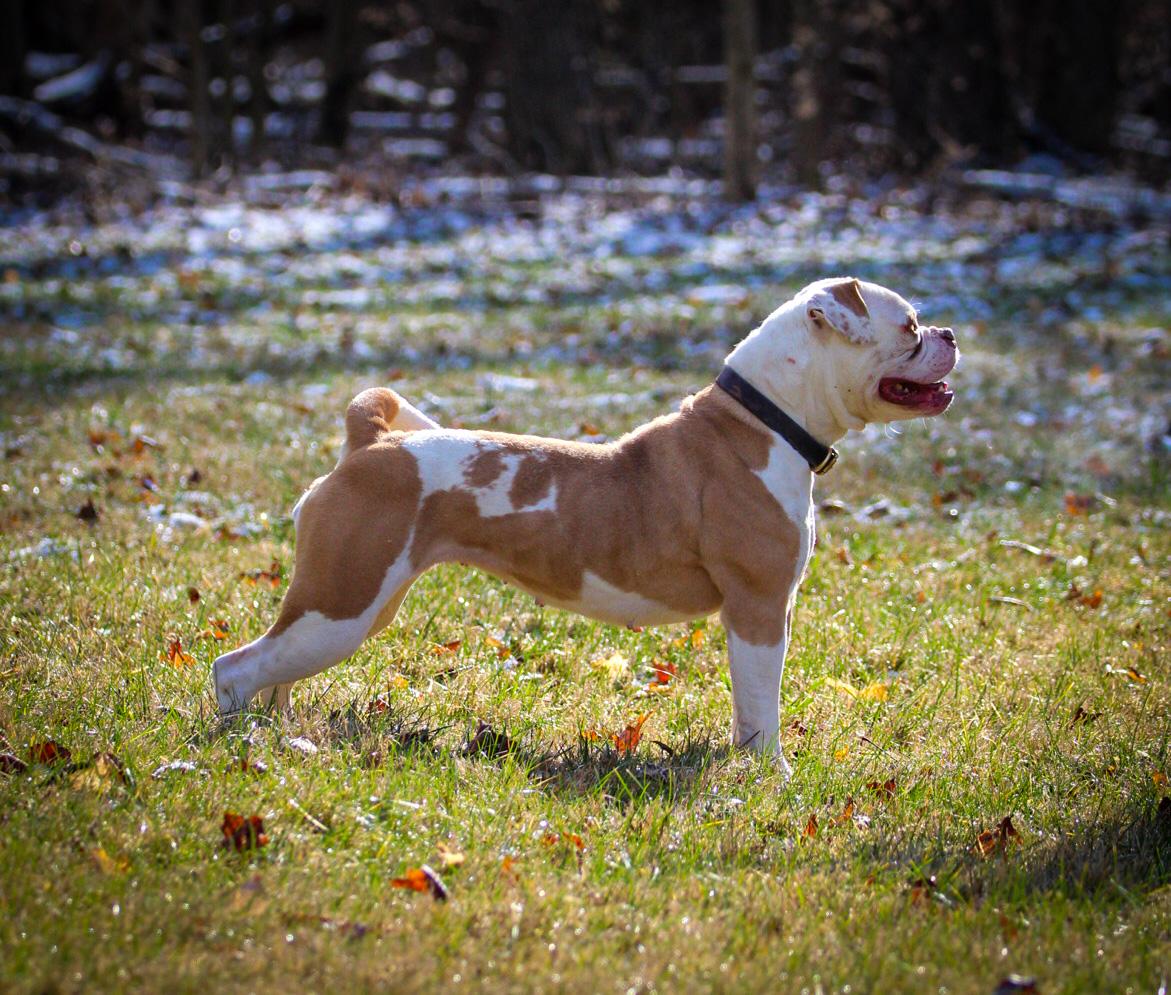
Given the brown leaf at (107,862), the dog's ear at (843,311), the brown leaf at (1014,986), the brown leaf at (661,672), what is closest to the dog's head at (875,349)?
the dog's ear at (843,311)

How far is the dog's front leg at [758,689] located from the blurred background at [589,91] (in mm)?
15238

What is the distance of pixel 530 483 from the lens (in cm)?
439

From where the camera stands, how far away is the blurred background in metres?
20.3

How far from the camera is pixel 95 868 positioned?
3293 millimetres

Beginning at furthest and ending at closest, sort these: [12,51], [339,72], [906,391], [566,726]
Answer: [339,72] < [12,51] < [566,726] < [906,391]

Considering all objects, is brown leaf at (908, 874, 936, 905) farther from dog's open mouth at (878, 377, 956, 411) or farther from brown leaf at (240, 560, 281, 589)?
brown leaf at (240, 560, 281, 589)

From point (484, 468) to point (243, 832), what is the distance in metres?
1.45

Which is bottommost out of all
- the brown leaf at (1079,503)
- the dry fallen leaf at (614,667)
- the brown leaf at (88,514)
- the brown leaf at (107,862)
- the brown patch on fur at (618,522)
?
the brown leaf at (1079,503)

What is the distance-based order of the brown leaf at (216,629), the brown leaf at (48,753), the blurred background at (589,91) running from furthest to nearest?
the blurred background at (589,91)
the brown leaf at (216,629)
the brown leaf at (48,753)

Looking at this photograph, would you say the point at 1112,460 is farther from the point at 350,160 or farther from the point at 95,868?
the point at 350,160

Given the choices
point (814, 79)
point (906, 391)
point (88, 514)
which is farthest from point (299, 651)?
point (814, 79)

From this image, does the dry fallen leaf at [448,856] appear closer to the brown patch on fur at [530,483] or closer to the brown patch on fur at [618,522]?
the brown patch on fur at [618,522]

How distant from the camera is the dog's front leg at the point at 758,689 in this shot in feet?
14.4

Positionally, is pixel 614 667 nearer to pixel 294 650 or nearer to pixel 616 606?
pixel 616 606
